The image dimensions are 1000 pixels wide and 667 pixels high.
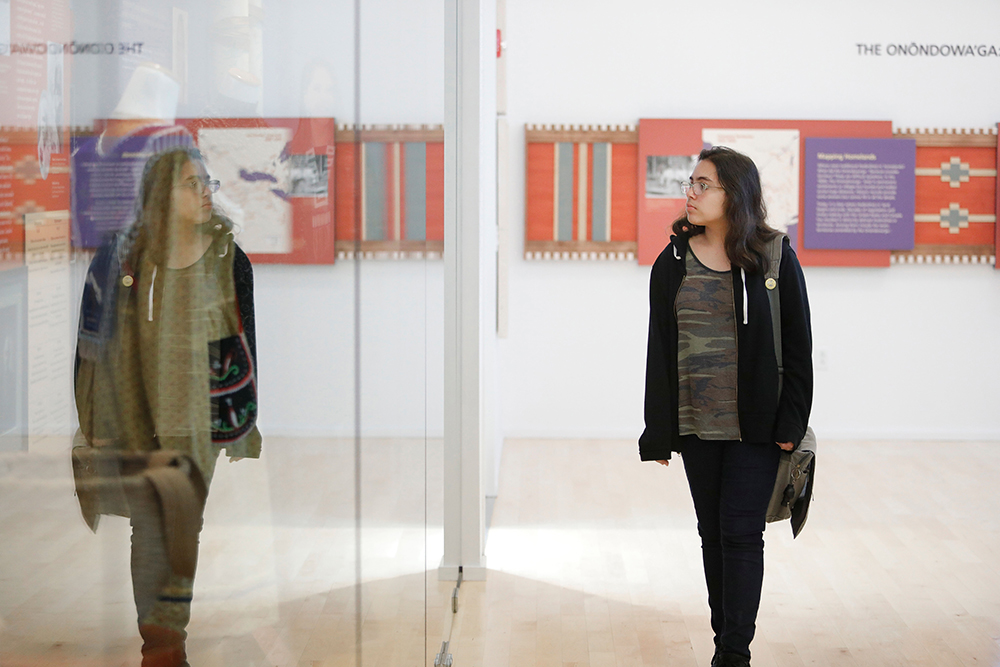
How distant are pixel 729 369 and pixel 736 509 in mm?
338

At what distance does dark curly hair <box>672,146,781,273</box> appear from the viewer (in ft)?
7.22

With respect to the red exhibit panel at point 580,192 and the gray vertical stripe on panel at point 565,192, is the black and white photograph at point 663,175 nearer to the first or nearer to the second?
the red exhibit panel at point 580,192

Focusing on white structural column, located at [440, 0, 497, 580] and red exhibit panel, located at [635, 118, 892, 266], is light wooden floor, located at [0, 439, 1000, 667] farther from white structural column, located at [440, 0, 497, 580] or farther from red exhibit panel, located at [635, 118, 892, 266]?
red exhibit panel, located at [635, 118, 892, 266]

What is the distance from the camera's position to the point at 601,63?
18.6 feet

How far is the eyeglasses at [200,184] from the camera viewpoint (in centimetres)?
52

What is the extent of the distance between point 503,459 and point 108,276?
A: 15.7 feet

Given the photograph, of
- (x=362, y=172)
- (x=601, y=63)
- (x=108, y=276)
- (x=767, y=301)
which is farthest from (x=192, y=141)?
(x=601, y=63)

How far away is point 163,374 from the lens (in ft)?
1.66

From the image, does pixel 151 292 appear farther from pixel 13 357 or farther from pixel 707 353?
pixel 707 353

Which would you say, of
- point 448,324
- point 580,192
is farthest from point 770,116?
point 448,324

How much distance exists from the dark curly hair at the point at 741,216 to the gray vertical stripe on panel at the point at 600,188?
3.37 meters

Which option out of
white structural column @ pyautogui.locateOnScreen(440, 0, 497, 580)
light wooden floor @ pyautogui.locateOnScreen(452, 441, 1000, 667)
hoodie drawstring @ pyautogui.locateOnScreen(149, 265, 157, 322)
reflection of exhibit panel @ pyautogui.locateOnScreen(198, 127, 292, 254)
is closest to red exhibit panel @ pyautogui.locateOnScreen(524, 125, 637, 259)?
light wooden floor @ pyautogui.locateOnScreen(452, 441, 1000, 667)

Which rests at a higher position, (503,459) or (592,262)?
(592,262)

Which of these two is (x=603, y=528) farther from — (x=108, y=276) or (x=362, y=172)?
(x=108, y=276)
